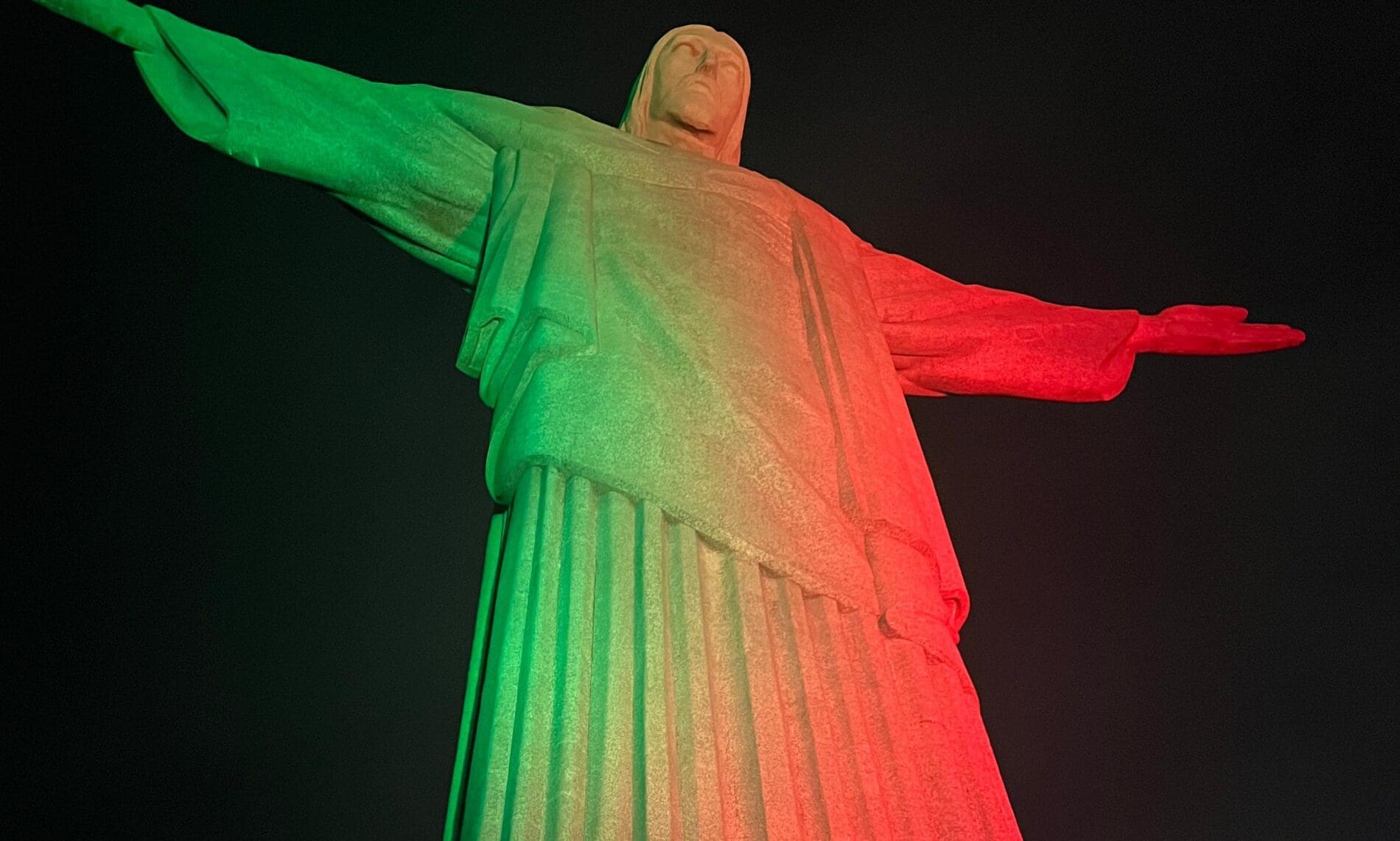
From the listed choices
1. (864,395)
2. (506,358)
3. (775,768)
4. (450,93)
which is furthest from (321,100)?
(775,768)

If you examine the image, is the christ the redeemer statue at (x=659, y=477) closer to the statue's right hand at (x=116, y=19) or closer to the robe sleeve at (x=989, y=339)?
the statue's right hand at (x=116, y=19)

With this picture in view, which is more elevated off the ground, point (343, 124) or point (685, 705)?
point (343, 124)

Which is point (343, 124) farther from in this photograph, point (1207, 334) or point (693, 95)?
point (1207, 334)

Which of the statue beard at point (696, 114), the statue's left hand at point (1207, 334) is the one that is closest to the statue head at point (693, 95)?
the statue beard at point (696, 114)

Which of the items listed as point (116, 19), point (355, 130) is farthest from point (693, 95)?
point (116, 19)

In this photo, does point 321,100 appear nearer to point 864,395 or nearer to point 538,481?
point 538,481

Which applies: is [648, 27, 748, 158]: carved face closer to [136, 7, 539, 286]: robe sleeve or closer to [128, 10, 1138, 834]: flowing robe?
[128, 10, 1138, 834]: flowing robe
